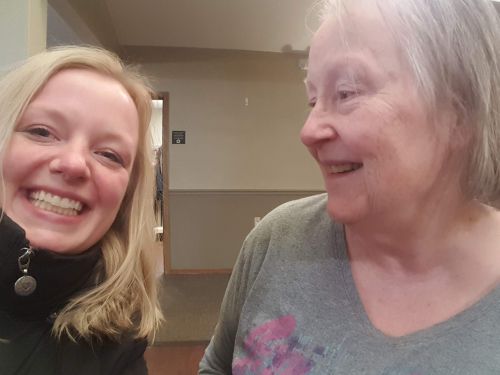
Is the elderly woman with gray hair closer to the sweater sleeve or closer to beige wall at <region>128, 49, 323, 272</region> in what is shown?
the sweater sleeve

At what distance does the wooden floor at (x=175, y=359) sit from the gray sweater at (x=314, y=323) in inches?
64.8

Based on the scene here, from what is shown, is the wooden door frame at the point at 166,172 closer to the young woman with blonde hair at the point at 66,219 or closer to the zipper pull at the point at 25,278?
the young woman with blonde hair at the point at 66,219

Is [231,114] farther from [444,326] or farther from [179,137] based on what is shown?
[444,326]

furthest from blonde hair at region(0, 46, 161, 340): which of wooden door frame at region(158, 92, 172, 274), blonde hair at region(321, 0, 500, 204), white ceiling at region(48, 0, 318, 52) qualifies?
wooden door frame at region(158, 92, 172, 274)

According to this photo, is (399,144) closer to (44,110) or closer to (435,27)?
(435,27)

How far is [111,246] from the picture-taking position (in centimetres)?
87

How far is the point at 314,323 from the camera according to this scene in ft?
2.18

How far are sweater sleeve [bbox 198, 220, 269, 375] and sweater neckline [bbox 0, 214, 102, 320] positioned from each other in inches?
12.8

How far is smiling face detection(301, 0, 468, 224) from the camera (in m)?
0.56

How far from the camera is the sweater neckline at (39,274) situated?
25.6 inches

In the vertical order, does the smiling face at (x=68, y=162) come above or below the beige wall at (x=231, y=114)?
below

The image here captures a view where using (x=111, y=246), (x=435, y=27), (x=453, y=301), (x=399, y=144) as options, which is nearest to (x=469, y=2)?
(x=435, y=27)

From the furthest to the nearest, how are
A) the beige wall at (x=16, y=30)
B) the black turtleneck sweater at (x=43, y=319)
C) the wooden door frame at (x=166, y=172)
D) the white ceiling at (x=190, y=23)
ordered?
the wooden door frame at (x=166, y=172) → the white ceiling at (x=190, y=23) → the beige wall at (x=16, y=30) → the black turtleneck sweater at (x=43, y=319)

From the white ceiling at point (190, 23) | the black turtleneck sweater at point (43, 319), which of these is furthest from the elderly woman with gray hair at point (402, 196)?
the white ceiling at point (190, 23)
